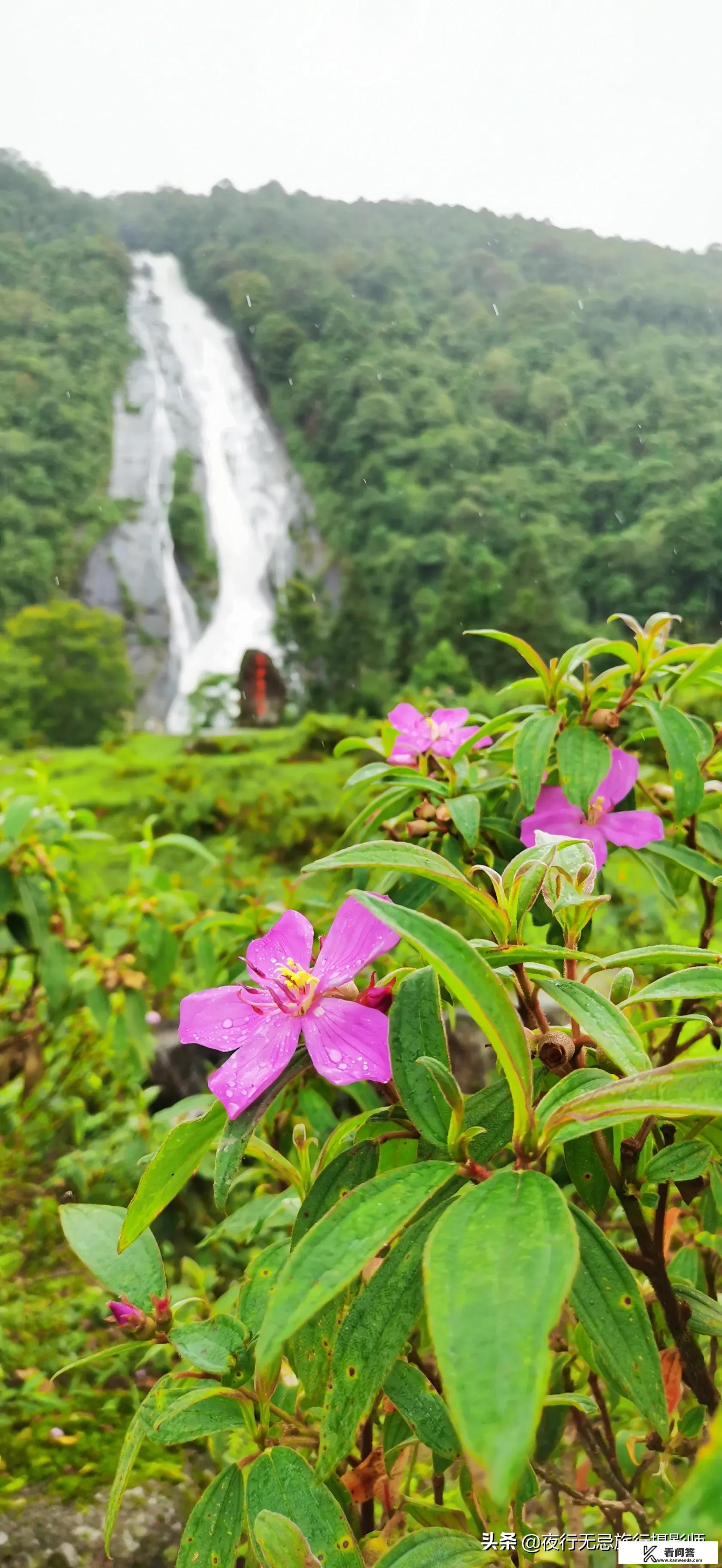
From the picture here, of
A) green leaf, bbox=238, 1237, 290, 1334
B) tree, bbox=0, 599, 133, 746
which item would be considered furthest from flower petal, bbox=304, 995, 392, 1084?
tree, bbox=0, 599, 133, 746

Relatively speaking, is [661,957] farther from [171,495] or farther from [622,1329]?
[171,495]

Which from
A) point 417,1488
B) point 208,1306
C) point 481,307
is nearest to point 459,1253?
point 208,1306

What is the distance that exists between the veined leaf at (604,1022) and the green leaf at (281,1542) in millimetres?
169

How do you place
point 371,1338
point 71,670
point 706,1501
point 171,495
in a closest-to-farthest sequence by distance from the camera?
1. point 706,1501
2. point 371,1338
3. point 71,670
4. point 171,495

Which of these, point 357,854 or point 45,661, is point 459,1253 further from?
point 45,661

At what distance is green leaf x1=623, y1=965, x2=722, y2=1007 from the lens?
0.77 feet

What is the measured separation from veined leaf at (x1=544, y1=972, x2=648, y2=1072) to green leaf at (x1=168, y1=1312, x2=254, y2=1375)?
0.61 ft

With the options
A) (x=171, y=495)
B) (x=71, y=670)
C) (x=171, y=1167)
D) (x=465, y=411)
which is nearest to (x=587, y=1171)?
(x=171, y=1167)

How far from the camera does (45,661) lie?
8.00 m

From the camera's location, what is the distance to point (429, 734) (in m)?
0.52

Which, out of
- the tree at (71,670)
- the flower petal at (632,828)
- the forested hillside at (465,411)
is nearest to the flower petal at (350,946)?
the flower petal at (632,828)

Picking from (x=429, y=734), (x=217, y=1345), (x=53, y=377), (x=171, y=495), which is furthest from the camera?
(x=53, y=377)

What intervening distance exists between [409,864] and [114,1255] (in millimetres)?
240

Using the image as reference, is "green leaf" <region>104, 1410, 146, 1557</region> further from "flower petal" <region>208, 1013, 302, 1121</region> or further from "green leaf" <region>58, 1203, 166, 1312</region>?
"flower petal" <region>208, 1013, 302, 1121</region>
